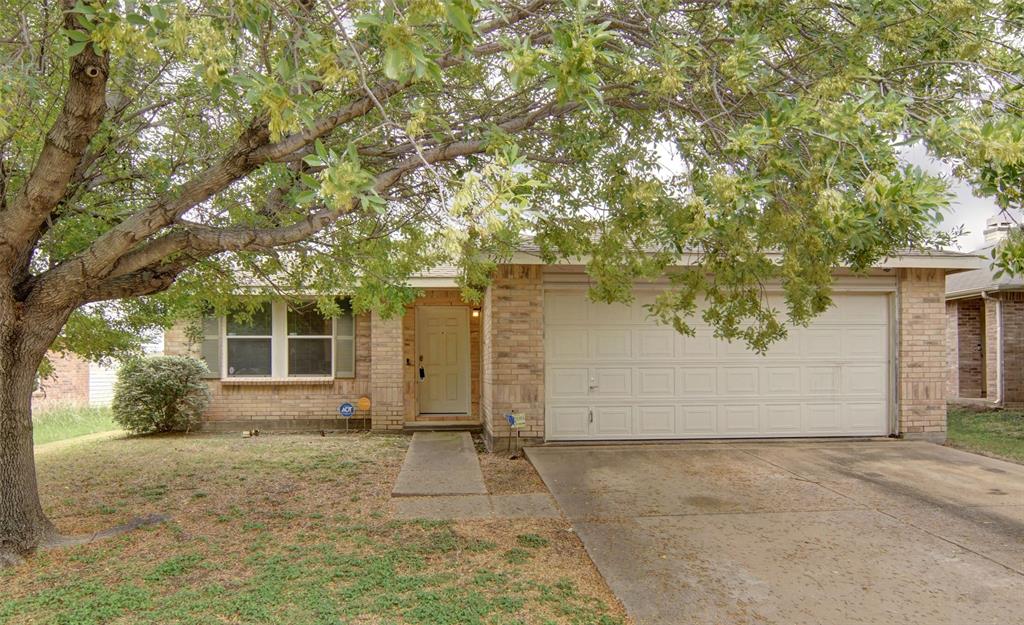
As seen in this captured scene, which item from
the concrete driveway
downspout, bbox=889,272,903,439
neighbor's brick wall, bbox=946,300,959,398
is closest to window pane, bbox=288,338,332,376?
the concrete driveway

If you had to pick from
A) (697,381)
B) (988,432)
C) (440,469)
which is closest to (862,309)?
(697,381)

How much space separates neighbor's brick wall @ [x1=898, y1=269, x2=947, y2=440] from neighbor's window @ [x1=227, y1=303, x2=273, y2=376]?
1085 cm

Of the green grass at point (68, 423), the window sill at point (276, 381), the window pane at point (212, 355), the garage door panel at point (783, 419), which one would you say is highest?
the window pane at point (212, 355)

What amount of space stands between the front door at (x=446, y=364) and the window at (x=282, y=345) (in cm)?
146

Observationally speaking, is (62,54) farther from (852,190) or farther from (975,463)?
(975,463)

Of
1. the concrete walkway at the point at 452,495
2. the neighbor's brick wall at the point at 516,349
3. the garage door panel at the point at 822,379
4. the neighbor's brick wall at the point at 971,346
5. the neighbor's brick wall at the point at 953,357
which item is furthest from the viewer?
the neighbor's brick wall at the point at 953,357

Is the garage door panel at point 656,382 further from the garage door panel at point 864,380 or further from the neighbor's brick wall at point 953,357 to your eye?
the neighbor's brick wall at point 953,357

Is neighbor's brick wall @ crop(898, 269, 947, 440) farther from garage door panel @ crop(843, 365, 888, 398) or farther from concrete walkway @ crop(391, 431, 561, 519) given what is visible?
concrete walkway @ crop(391, 431, 561, 519)

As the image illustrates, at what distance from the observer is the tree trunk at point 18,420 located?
16.2ft

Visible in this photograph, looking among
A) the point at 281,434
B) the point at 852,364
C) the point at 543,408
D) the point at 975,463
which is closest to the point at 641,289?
the point at 543,408

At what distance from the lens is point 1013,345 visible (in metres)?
14.3

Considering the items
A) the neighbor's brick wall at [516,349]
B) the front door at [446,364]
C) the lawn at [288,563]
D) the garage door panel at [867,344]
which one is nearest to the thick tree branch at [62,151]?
the lawn at [288,563]

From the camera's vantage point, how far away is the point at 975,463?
8414mm

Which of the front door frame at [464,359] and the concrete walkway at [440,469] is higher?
the front door frame at [464,359]
